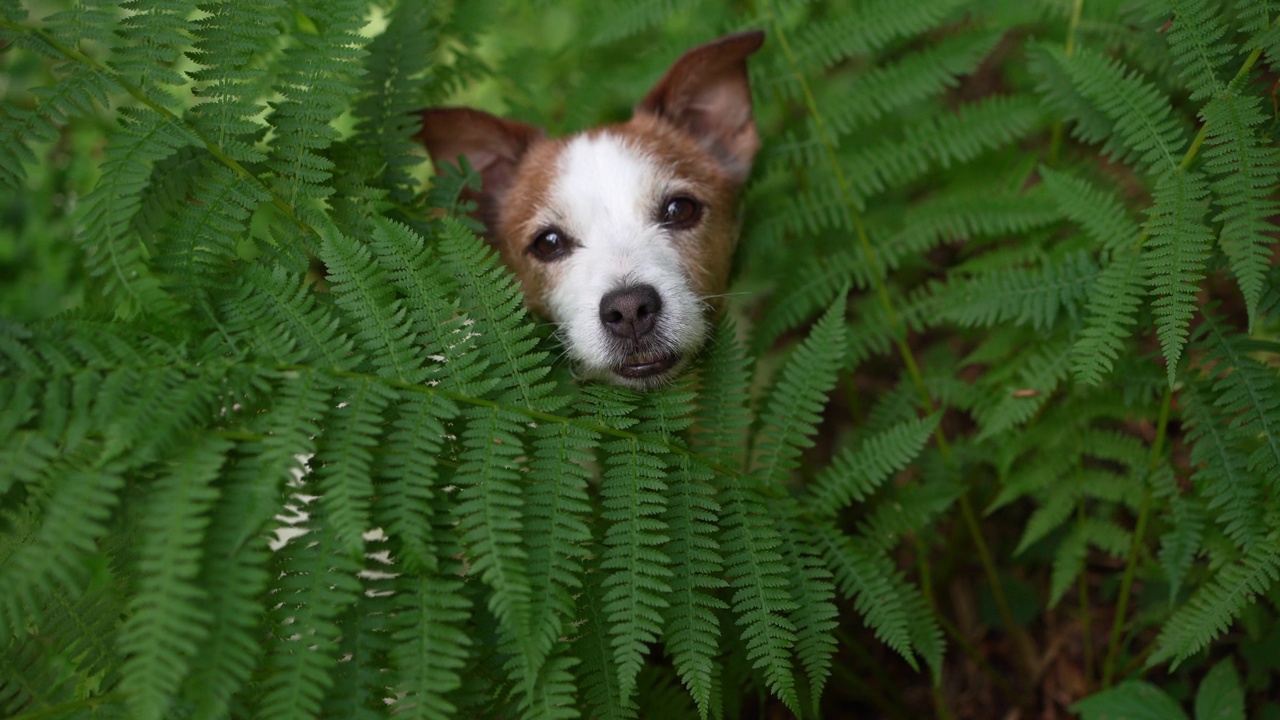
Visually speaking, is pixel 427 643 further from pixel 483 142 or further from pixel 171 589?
pixel 483 142

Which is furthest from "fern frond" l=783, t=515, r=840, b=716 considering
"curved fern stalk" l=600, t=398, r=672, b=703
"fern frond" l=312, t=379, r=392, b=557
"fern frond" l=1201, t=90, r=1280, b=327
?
"fern frond" l=1201, t=90, r=1280, b=327

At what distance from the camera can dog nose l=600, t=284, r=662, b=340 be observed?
2820 mm

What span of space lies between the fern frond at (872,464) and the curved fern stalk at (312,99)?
5.80 feet

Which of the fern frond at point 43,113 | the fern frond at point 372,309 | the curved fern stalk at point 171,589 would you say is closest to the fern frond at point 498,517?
the fern frond at point 372,309

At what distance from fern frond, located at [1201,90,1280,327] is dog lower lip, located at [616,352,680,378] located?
1.62 m

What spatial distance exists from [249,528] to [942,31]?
4.54 m

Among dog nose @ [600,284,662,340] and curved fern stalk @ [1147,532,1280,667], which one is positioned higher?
dog nose @ [600,284,662,340]

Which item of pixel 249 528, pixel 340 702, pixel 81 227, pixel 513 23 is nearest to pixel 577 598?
pixel 340 702

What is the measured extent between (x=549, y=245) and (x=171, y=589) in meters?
1.99

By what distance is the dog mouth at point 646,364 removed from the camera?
2881 mm

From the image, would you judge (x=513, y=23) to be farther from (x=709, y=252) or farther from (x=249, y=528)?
(x=249, y=528)

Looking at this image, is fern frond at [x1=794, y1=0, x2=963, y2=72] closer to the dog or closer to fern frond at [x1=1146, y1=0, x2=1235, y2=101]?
the dog

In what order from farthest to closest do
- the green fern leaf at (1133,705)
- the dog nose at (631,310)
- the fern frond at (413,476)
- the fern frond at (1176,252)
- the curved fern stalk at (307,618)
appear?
1. the dog nose at (631,310)
2. the green fern leaf at (1133,705)
3. the fern frond at (1176,252)
4. the fern frond at (413,476)
5. the curved fern stalk at (307,618)

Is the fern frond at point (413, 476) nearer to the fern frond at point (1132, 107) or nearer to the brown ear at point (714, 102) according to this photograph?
the brown ear at point (714, 102)
